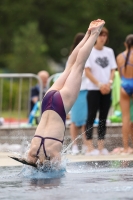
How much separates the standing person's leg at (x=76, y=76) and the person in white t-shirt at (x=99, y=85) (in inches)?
129

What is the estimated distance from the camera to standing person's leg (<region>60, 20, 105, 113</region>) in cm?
916

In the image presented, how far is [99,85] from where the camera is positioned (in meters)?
12.9

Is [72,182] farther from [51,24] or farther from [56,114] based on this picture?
[51,24]

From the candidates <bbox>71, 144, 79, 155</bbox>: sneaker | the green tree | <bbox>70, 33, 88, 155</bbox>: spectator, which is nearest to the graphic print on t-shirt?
<bbox>70, 33, 88, 155</bbox>: spectator

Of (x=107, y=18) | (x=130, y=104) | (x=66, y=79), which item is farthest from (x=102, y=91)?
(x=107, y=18)

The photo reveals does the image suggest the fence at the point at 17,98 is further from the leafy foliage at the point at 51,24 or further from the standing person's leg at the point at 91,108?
the leafy foliage at the point at 51,24

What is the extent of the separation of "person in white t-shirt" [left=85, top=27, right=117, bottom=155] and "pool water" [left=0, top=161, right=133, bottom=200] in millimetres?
2566

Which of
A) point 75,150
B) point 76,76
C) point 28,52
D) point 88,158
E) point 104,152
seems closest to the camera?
point 76,76

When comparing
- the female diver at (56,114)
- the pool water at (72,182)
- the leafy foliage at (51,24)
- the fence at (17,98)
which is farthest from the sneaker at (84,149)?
the leafy foliage at (51,24)

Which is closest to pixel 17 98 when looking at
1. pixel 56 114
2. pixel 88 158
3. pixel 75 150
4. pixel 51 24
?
pixel 75 150

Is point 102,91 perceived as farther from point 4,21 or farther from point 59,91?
point 4,21

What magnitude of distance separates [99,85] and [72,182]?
4790mm

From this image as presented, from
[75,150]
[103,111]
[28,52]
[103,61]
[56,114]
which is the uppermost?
[103,61]

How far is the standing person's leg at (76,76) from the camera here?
916cm
